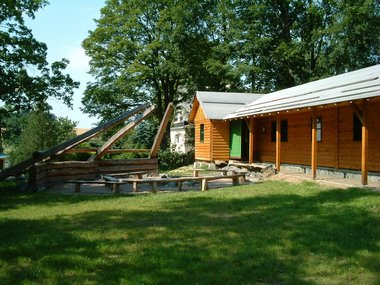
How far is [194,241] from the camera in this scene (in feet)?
23.9

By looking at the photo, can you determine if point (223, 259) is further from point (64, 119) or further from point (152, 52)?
point (64, 119)

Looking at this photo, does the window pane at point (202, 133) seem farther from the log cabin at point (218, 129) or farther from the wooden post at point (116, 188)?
the wooden post at point (116, 188)

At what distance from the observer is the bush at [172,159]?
118 feet

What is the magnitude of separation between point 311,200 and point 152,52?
3296 cm

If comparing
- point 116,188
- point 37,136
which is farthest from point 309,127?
point 37,136

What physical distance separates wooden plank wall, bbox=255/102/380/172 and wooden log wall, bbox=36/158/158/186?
7442 millimetres

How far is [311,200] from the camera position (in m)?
11.6

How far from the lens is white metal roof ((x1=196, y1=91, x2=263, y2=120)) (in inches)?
1056

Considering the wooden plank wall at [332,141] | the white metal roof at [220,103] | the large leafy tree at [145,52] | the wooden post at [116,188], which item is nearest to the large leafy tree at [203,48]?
the large leafy tree at [145,52]

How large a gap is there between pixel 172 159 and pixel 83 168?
743 inches

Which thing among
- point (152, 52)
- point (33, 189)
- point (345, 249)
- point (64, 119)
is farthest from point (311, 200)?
point (64, 119)

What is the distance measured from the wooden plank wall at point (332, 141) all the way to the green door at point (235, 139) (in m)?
2.53

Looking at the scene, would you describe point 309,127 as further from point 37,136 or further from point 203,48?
point 37,136

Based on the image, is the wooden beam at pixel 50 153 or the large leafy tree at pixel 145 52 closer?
the wooden beam at pixel 50 153
